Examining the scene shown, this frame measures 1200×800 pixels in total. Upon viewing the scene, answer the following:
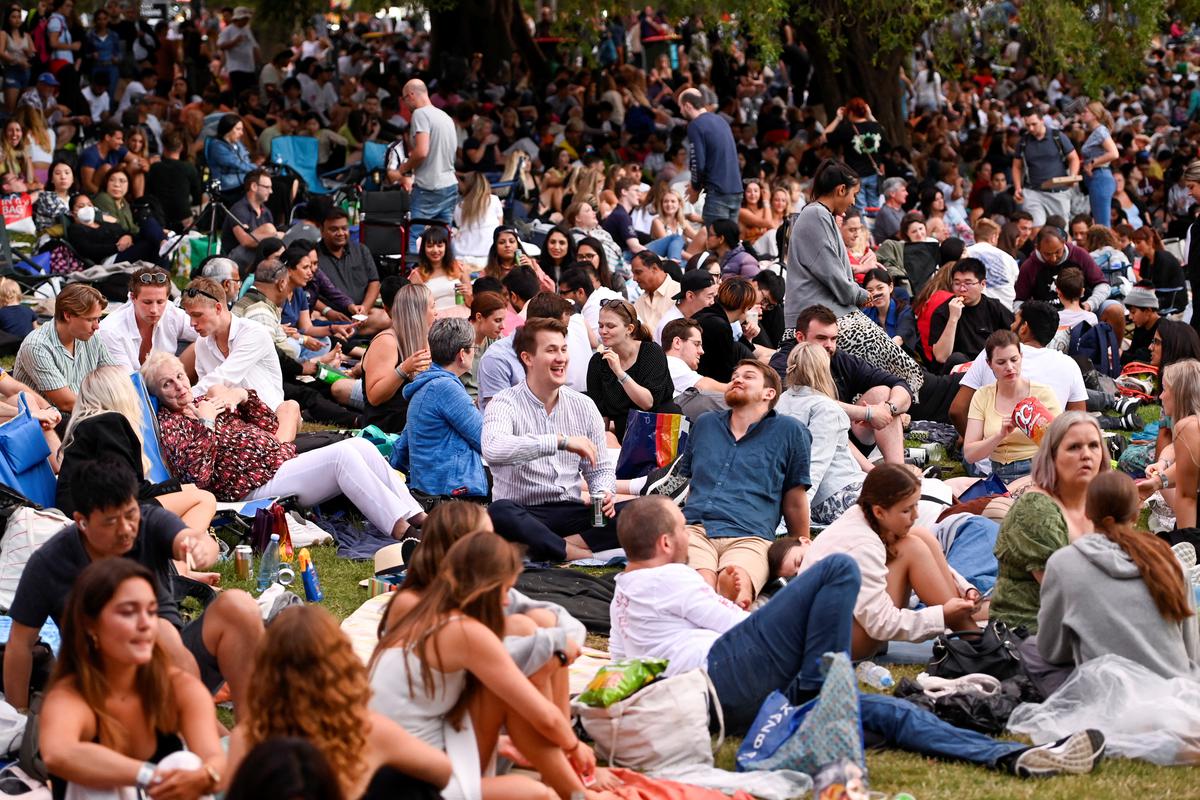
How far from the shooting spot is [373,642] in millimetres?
6227

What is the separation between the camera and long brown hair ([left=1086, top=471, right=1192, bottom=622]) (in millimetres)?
5547

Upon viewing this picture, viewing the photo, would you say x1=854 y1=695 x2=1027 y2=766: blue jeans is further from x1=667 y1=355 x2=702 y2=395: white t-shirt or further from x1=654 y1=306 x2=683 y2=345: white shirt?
x1=654 y1=306 x2=683 y2=345: white shirt

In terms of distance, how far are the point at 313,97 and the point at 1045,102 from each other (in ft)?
39.6

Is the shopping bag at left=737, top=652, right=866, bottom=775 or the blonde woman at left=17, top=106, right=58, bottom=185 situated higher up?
the shopping bag at left=737, top=652, right=866, bottom=775

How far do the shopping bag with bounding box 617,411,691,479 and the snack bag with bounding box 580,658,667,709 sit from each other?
3194 millimetres

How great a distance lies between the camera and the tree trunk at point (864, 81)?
20.3 meters

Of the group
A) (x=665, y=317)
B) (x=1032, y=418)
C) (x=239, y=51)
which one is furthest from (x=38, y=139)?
(x=1032, y=418)

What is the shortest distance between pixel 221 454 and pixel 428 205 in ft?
21.0

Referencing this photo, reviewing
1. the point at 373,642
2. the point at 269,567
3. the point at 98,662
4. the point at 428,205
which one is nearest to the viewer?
the point at 98,662

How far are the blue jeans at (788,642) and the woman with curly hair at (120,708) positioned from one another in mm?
1819

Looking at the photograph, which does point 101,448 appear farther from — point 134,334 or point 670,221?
point 670,221

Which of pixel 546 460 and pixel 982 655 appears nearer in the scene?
pixel 982 655

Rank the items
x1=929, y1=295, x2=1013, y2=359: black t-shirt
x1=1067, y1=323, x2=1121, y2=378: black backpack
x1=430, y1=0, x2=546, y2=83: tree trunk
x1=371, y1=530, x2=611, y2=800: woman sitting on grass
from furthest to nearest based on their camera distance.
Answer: x1=430, y1=0, x2=546, y2=83: tree trunk
x1=1067, y1=323, x2=1121, y2=378: black backpack
x1=929, y1=295, x2=1013, y2=359: black t-shirt
x1=371, y1=530, x2=611, y2=800: woman sitting on grass

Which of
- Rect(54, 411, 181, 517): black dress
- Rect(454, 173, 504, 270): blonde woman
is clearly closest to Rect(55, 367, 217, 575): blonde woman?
Rect(54, 411, 181, 517): black dress
